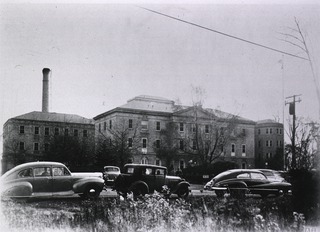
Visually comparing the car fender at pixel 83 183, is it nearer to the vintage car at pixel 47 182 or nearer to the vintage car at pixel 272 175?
the vintage car at pixel 47 182

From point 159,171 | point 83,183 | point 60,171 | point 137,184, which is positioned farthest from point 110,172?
point 159,171

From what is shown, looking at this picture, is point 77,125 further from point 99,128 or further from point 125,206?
point 125,206

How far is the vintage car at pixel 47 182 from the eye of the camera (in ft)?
24.5

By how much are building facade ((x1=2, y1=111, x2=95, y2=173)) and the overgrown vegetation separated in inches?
44.3

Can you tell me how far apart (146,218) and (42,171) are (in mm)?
3187

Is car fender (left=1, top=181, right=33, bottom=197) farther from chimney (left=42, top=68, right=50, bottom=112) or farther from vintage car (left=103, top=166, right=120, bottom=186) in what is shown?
vintage car (left=103, top=166, right=120, bottom=186)

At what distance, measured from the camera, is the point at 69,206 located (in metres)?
7.96

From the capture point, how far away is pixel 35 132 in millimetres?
8695

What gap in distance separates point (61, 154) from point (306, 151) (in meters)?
6.46

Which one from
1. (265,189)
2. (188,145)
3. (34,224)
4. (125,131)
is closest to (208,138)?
(188,145)

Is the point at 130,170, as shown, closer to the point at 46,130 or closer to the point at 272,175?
the point at 46,130

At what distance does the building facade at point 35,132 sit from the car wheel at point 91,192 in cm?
141

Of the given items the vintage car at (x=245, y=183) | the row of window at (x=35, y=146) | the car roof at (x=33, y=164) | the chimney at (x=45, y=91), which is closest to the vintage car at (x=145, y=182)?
the vintage car at (x=245, y=183)

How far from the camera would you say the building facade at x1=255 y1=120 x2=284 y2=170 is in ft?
34.5
